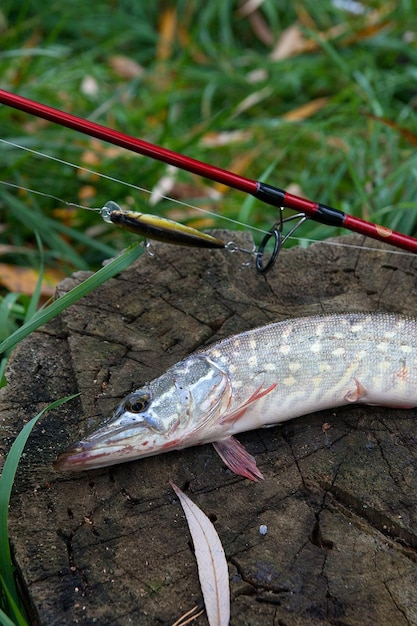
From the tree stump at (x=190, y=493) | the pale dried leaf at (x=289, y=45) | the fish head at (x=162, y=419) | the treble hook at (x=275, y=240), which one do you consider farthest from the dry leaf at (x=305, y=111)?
the fish head at (x=162, y=419)

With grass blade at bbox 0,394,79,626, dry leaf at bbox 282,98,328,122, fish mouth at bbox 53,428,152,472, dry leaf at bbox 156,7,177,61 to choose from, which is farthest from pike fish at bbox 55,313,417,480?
dry leaf at bbox 156,7,177,61

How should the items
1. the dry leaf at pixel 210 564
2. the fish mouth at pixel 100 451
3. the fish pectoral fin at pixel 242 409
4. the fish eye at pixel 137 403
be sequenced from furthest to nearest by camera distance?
the fish pectoral fin at pixel 242 409 < the fish eye at pixel 137 403 < the fish mouth at pixel 100 451 < the dry leaf at pixel 210 564

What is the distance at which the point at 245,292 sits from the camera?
3.32m

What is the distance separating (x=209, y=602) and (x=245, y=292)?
57.4 inches

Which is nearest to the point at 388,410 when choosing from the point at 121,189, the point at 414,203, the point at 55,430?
the point at 55,430

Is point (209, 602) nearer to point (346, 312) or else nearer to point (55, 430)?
point (55, 430)

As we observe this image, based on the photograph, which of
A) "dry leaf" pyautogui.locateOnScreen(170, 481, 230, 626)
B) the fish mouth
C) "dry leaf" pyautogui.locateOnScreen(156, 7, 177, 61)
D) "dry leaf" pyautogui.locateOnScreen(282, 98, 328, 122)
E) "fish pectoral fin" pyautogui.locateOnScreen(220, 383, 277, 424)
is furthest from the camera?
"dry leaf" pyautogui.locateOnScreen(156, 7, 177, 61)

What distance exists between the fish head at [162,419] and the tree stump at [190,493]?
100mm

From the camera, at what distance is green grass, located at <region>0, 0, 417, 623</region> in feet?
15.4

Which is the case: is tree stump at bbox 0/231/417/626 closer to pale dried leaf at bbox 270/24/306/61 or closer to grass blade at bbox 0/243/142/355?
grass blade at bbox 0/243/142/355

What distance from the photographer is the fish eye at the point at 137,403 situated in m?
2.59

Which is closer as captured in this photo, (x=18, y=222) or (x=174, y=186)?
(x=18, y=222)

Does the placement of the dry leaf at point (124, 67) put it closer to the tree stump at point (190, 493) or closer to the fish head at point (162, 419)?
the tree stump at point (190, 493)

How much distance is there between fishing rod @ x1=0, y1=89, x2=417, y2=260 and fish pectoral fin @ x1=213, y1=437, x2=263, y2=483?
865 millimetres
